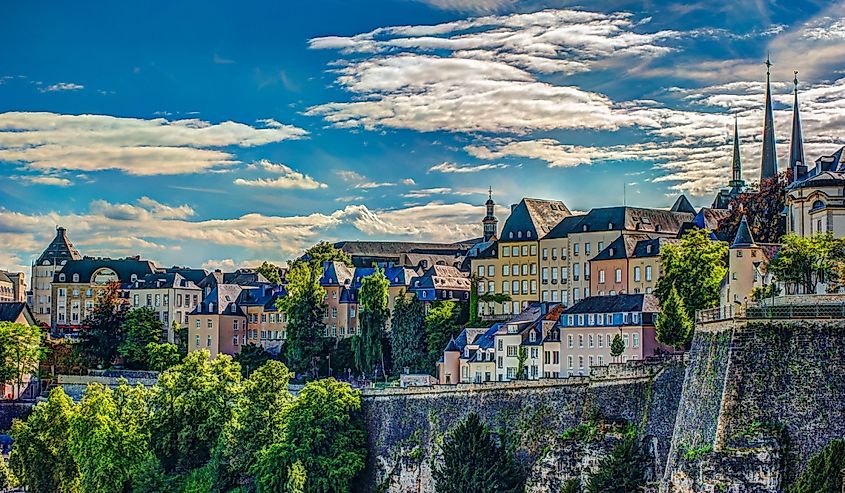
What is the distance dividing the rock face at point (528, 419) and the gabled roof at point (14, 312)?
4837cm

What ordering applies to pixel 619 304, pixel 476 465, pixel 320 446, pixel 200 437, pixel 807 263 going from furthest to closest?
pixel 200 437
pixel 619 304
pixel 320 446
pixel 476 465
pixel 807 263

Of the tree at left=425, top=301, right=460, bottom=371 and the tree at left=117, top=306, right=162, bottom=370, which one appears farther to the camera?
the tree at left=117, top=306, right=162, bottom=370

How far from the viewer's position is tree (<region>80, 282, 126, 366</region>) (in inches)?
3775

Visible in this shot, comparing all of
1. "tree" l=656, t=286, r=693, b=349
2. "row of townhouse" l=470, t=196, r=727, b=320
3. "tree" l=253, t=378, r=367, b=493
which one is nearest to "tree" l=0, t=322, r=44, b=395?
"row of townhouse" l=470, t=196, r=727, b=320

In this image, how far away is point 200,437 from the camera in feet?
227

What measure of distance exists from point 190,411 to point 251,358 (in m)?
17.2

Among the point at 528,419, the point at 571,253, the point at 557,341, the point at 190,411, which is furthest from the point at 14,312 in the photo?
the point at 528,419

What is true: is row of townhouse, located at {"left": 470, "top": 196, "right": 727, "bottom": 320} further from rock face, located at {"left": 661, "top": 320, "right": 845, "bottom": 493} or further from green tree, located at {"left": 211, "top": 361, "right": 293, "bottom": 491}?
rock face, located at {"left": 661, "top": 320, "right": 845, "bottom": 493}

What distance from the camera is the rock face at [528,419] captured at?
51156 millimetres

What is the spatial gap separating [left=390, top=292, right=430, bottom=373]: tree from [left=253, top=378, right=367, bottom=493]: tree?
559 inches

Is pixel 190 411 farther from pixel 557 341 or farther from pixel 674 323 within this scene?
pixel 674 323

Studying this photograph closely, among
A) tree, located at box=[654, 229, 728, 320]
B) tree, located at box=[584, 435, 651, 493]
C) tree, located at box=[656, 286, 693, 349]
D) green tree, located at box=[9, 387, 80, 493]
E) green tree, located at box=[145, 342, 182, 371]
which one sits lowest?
green tree, located at box=[9, 387, 80, 493]

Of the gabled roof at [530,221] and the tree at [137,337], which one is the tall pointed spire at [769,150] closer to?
the gabled roof at [530,221]

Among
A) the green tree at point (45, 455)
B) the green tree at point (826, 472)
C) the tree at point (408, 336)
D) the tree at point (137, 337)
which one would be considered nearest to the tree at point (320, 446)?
the tree at point (408, 336)
